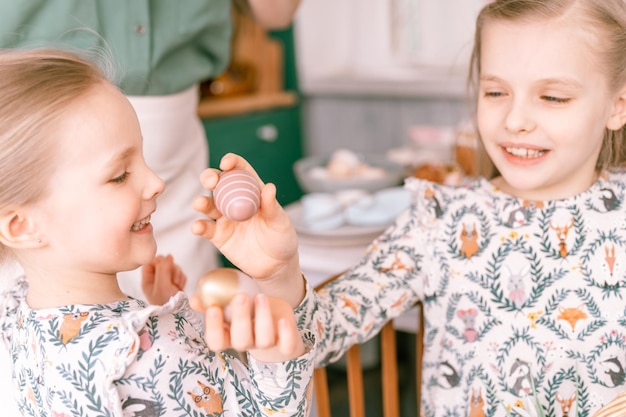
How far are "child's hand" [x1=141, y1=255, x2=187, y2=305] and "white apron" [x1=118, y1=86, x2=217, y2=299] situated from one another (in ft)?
0.79

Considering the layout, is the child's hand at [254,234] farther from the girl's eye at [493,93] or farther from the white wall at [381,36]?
the white wall at [381,36]

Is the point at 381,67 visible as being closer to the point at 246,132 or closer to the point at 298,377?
the point at 246,132

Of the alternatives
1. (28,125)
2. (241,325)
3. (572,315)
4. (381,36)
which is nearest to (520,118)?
(572,315)

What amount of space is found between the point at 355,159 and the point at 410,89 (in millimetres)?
805

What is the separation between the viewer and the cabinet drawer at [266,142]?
8.20 feet

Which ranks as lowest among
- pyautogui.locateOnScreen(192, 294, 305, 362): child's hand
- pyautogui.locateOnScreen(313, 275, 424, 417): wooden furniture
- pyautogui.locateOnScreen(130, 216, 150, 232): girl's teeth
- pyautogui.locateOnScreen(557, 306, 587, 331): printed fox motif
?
pyautogui.locateOnScreen(313, 275, 424, 417): wooden furniture

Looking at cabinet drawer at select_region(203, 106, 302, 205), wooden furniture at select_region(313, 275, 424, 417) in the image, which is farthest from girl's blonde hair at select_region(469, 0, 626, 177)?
cabinet drawer at select_region(203, 106, 302, 205)

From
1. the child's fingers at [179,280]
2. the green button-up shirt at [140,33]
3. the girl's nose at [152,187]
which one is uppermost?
the green button-up shirt at [140,33]

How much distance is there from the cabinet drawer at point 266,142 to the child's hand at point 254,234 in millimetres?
1674

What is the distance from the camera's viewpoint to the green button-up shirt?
110 cm

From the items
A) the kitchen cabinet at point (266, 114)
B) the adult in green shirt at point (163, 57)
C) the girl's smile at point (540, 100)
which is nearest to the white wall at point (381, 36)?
the kitchen cabinet at point (266, 114)

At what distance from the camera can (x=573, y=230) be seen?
1045 mm

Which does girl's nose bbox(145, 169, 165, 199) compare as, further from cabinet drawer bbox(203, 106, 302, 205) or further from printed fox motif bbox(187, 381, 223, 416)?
cabinet drawer bbox(203, 106, 302, 205)

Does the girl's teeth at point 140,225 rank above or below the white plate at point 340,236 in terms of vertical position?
above
